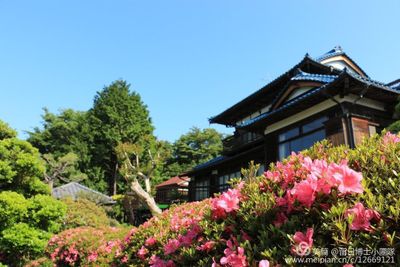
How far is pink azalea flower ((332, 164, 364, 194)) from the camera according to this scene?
1.58 m

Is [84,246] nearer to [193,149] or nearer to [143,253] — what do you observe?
[143,253]

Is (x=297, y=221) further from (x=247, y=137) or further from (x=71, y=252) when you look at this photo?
(x=247, y=137)

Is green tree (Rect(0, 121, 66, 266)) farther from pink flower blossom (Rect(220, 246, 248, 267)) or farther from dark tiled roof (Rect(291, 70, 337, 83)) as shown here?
dark tiled roof (Rect(291, 70, 337, 83))

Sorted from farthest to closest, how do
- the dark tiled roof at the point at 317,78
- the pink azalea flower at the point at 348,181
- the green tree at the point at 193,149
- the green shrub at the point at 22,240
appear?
the green tree at the point at 193,149 → the dark tiled roof at the point at 317,78 → the green shrub at the point at 22,240 → the pink azalea flower at the point at 348,181

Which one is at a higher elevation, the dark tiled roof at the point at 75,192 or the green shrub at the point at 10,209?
the dark tiled roof at the point at 75,192

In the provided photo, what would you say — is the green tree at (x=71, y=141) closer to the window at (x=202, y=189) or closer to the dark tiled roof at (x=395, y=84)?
the window at (x=202, y=189)

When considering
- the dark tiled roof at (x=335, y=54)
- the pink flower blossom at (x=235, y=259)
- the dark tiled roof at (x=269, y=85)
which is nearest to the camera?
the pink flower blossom at (x=235, y=259)

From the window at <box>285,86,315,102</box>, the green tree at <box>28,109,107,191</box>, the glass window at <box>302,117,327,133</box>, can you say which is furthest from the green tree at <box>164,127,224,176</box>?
the glass window at <box>302,117,327,133</box>

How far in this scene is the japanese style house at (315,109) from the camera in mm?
8805

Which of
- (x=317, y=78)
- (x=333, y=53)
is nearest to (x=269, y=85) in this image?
(x=333, y=53)

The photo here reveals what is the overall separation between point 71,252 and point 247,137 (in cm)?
1030

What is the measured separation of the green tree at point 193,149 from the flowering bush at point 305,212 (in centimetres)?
3367

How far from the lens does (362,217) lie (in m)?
1.46

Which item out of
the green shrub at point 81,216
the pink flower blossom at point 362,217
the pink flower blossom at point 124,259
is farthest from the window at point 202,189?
the pink flower blossom at point 362,217
